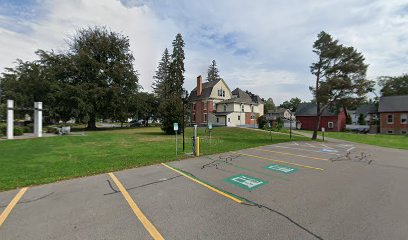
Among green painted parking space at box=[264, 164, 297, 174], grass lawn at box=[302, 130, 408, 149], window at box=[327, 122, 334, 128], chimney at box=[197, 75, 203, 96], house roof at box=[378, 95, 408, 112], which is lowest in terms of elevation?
grass lawn at box=[302, 130, 408, 149]

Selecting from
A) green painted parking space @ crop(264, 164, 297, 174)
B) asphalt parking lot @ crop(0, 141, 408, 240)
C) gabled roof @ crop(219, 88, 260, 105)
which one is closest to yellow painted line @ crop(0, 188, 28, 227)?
asphalt parking lot @ crop(0, 141, 408, 240)

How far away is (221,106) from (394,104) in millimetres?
31610

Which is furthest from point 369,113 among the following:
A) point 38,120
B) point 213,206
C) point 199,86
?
point 38,120

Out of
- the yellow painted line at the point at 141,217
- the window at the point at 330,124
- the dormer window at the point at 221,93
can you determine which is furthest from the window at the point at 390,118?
the yellow painted line at the point at 141,217

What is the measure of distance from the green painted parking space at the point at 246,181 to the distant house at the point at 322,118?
37.3 m

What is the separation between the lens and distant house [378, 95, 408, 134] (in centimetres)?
3569

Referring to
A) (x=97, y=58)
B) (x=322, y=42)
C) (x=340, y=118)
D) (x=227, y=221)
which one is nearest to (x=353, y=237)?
(x=227, y=221)

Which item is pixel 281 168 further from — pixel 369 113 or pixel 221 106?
pixel 369 113

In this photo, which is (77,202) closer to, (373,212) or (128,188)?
(128,188)

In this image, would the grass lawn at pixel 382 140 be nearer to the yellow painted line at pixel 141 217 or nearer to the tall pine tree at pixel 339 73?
the tall pine tree at pixel 339 73

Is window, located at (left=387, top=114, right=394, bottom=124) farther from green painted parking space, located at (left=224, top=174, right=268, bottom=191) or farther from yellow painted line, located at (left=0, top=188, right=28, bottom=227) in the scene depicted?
yellow painted line, located at (left=0, top=188, right=28, bottom=227)

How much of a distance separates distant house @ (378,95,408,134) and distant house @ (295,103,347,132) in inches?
256

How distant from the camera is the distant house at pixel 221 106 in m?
42.9

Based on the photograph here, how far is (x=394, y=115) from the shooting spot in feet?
120
